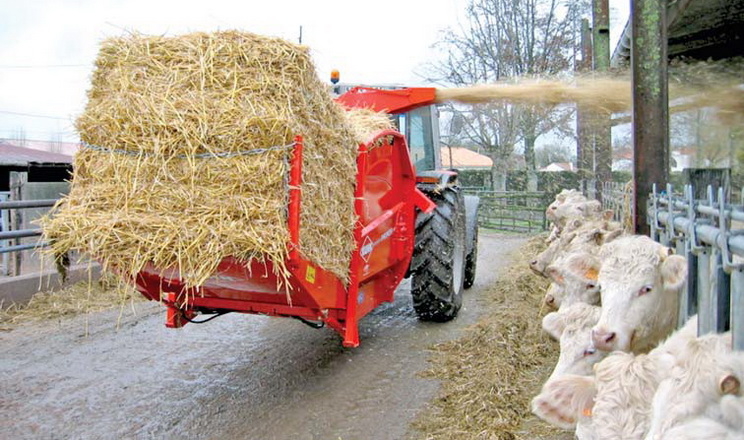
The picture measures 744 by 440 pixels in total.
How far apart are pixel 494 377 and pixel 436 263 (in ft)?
5.79

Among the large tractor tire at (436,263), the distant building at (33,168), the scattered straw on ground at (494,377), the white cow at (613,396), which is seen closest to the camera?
the white cow at (613,396)

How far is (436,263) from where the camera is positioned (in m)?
6.02

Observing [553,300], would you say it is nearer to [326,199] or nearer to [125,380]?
[326,199]

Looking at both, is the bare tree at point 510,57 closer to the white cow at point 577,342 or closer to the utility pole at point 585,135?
the utility pole at point 585,135

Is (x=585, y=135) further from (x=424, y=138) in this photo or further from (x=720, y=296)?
(x=720, y=296)

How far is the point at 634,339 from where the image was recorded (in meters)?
2.82

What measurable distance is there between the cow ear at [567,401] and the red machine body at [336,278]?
1.69 meters

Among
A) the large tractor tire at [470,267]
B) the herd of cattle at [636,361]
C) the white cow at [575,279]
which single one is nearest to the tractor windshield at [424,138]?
the large tractor tire at [470,267]

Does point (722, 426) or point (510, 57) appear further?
point (510, 57)

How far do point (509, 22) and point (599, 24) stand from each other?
40.8ft

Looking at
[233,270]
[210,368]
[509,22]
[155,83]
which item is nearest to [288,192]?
[233,270]

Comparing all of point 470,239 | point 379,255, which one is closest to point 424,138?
point 470,239

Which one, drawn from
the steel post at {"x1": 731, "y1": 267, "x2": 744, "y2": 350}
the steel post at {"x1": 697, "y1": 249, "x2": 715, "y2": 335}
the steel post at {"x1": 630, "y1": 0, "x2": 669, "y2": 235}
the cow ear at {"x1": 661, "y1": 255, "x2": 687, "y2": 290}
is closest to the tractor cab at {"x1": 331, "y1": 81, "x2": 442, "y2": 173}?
the steel post at {"x1": 630, "y1": 0, "x2": 669, "y2": 235}

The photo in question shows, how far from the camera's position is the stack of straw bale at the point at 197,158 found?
3.40 m
